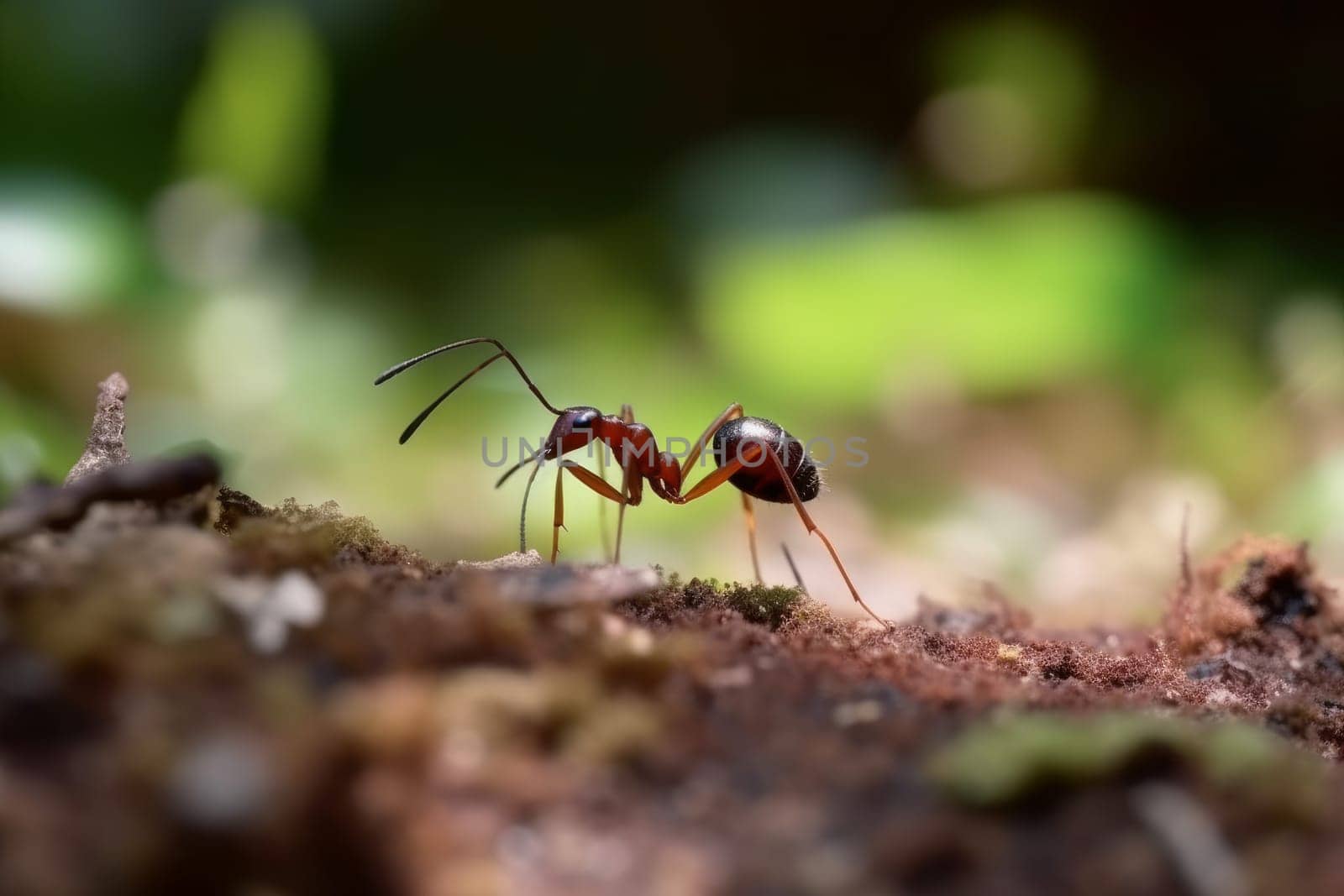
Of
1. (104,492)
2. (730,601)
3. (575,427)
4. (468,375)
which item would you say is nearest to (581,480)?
(575,427)

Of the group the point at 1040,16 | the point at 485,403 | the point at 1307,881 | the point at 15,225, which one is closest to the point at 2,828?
the point at 1307,881

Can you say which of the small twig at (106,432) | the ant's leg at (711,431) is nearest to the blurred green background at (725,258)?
the ant's leg at (711,431)

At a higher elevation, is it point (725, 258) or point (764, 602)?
point (725, 258)

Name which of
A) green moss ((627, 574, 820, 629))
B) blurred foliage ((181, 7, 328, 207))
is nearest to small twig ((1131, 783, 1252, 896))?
green moss ((627, 574, 820, 629))

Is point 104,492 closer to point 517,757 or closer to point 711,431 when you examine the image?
point 517,757

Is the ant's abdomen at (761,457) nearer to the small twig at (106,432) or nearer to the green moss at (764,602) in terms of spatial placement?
the green moss at (764,602)

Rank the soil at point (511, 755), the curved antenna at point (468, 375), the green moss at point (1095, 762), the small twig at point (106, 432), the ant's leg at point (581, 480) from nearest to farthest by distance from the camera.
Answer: the soil at point (511, 755)
the green moss at point (1095, 762)
the small twig at point (106, 432)
the curved antenna at point (468, 375)
the ant's leg at point (581, 480)

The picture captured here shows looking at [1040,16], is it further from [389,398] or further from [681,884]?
[681,884]
